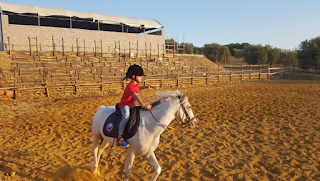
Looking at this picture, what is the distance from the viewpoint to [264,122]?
8109mm

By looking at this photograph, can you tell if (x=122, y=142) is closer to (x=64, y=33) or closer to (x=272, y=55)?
(x=64, y=33)

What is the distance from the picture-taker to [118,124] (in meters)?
3.54

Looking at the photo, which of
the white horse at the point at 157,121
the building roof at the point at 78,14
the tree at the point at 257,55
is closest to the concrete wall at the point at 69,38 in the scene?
the building roof at the point at 78,14

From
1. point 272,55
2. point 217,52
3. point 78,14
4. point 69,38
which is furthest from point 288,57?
point 69,38

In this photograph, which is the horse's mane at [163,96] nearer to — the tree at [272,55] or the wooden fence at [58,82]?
the wooden fence at [58,82]

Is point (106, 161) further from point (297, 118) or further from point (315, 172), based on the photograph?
point (297, 118)

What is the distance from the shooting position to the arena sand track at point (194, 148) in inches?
174

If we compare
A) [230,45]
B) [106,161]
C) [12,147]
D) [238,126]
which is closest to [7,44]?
[12,147]

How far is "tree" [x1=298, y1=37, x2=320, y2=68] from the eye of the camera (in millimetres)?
31500

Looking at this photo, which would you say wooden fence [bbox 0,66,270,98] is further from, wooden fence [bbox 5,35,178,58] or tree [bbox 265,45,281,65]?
tree [bbox 265,45,281,65]

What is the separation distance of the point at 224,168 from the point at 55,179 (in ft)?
11.7

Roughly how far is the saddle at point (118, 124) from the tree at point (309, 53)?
3478cm

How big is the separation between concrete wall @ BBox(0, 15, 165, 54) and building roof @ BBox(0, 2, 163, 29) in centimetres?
200

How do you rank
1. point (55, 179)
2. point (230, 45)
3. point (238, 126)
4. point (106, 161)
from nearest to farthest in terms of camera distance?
point (55, 179) < point (106, 161) < point (238, 126) < point (230, 45)
